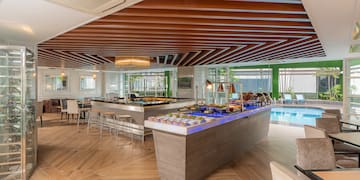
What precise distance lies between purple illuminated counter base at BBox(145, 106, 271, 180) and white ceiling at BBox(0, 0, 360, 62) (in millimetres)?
1965

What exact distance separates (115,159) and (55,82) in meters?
10.5

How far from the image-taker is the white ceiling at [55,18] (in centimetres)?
230

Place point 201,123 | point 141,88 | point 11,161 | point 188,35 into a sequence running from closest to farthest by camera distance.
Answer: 1. point 201,123
2. point 11,161
3. point 188,35
4. point 141,88

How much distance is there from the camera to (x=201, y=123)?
10.2 ft

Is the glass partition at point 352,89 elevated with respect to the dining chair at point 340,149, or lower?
elevated

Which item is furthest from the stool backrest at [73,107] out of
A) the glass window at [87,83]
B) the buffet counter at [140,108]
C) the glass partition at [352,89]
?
the glass partition at [352,89]

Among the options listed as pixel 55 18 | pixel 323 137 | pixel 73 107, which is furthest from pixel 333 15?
pixel 73 107

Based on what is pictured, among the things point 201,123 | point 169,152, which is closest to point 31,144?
point 169,152

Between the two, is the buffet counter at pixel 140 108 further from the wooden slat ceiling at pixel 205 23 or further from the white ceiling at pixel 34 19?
the white ceiling at pixel 34 19

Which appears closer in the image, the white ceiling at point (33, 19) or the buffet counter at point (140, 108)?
the white ceiling at point (33, 19)

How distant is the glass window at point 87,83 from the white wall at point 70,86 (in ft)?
0.67

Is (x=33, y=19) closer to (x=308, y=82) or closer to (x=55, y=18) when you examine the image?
(x=55, y=18)

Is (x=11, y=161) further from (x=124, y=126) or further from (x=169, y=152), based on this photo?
(x=124, y=126)

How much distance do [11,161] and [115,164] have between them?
1650 mm
